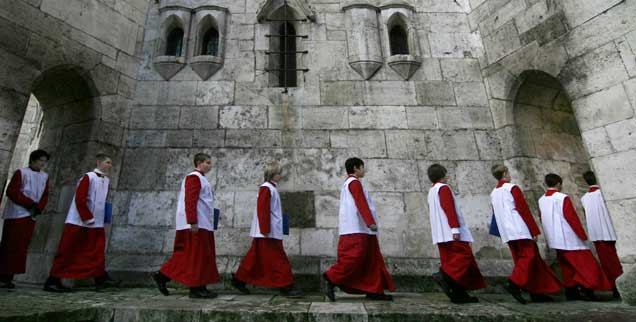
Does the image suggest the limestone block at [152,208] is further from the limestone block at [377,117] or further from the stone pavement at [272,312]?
the limestone block at [377,117]

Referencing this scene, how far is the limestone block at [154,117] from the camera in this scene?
5.73 m

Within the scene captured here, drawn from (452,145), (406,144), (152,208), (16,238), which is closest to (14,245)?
(16,238)

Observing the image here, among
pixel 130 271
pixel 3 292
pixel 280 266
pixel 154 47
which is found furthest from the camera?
pixel 154 47

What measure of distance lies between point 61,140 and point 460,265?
627 centimetres

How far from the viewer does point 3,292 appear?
12.1 feet

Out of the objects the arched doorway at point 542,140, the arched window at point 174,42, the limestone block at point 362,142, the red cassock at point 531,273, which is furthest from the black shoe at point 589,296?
the arched window at point 174,42

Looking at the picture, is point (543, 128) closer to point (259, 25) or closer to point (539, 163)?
point (539, 163)

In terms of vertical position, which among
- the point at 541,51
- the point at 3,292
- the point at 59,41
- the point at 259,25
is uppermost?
the point at 259,25

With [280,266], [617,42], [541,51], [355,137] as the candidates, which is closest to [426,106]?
[355,137]

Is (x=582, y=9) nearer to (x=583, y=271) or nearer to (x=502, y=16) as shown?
(x=502, y=16)

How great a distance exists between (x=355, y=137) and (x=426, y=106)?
1.41 meters

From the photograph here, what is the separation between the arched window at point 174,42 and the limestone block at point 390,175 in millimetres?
4255

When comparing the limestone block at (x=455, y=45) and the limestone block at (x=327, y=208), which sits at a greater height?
the limestone block at (x=455, y=45)

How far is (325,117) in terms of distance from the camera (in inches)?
229
